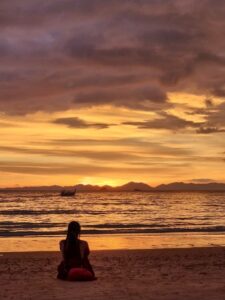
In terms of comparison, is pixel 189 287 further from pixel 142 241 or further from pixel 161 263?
pixel 142 241

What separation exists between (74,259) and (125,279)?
1462 mm

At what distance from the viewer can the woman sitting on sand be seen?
12.1 metres

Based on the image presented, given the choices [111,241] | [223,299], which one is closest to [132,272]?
[223,299]

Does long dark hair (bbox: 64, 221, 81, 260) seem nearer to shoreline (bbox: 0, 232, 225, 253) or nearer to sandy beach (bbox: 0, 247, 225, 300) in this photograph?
sandy beach (bbox: 0, 247, 225, 300)

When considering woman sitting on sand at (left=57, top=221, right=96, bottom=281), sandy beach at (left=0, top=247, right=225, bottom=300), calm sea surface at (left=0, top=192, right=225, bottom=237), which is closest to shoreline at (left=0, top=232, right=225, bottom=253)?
sandy beach at (left=0, top=247, right=225, bottom=300)

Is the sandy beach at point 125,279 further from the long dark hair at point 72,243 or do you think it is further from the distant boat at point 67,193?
the distant boat at point 67,193

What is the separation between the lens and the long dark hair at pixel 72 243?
12078 millimetres

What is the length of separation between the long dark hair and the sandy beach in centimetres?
67

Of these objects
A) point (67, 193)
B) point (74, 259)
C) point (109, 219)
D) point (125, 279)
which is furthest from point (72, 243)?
point (67, 193)

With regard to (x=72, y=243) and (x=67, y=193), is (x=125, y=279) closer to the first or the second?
(x=72, y=243)

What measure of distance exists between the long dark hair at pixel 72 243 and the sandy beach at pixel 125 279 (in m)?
0.67

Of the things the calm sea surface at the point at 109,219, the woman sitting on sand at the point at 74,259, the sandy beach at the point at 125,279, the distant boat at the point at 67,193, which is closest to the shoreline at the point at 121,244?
the sandy beach at the point at 125,279

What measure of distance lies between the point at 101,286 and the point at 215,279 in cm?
300

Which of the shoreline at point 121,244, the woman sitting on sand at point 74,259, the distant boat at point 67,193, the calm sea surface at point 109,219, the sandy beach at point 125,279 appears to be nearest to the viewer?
the sandy beach at point 125,279
